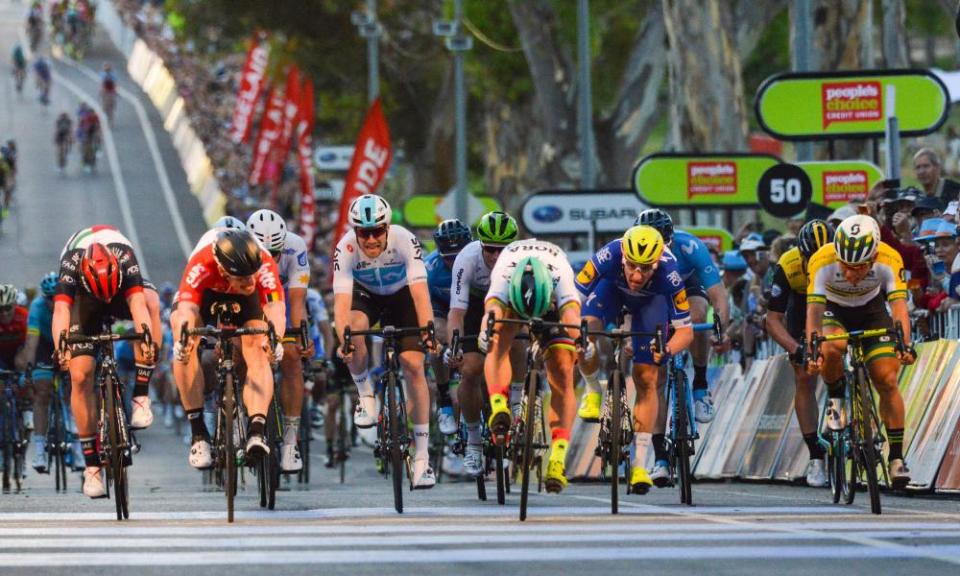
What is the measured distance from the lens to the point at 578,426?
24766 millimetres

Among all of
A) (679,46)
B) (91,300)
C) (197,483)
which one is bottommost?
(197,483)

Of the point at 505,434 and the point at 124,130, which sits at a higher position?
the point at 124,130

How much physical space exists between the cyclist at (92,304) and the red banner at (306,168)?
31219 millimetres

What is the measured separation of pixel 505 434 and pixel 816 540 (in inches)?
124

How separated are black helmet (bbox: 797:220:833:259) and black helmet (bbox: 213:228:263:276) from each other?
3837 mm

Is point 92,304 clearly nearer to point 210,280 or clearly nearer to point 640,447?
point 210,280

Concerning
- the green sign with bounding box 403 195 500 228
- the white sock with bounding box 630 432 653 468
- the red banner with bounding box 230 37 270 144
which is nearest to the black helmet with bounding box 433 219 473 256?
the white sock with bounding box 630 432 653 468

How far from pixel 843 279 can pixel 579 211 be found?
1583 cm

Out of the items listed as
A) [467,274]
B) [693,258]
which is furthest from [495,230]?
[693,258]

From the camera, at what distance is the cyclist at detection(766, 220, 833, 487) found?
1684 cm

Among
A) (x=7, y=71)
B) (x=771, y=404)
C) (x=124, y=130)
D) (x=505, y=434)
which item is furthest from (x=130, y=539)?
(x=7, y=71)

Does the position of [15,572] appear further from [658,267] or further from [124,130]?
[124,130]

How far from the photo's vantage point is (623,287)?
16.2m

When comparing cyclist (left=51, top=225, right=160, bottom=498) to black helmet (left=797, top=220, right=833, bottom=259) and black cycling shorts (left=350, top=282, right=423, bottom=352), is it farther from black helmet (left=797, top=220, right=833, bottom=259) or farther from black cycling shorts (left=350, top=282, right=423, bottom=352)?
black helmet (left=797, top=220, right=833, bottom=259)
